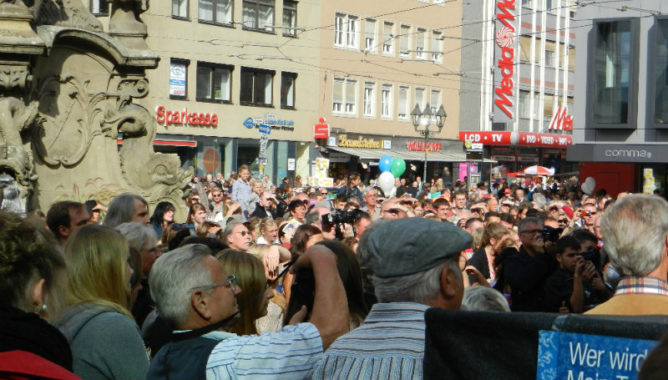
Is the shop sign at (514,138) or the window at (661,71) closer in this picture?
the window at (661,71)

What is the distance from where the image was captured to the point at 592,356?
2402 mm

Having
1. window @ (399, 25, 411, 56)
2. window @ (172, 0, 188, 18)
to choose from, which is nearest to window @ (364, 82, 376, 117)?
window @ (399, 25, 411, 56)

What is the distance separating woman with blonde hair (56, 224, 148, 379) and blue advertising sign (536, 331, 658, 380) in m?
2.31

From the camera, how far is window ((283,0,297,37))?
46750 mm

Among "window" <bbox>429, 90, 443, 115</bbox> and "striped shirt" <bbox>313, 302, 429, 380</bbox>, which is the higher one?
"window" <bbox>429, 90, 443, 115</bbox>

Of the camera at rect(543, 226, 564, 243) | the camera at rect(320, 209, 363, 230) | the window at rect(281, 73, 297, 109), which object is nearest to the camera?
the camera at rect(543, 226, 564, 243)

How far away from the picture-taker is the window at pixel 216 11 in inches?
1724

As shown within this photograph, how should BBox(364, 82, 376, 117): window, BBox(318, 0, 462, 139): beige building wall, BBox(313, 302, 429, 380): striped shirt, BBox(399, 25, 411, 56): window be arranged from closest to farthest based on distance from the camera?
1. BBox(313, 302, 429, 380): striped shirt
2. BBox(318, 0, 462, 139): beige building wall
3. BBox(364, 82, 376, 117): window
4. BBox(399, 25, 411, 56): window

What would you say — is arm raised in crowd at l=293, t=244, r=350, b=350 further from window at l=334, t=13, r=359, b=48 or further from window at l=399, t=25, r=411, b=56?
window at l=399, t=25, r=411, b=56

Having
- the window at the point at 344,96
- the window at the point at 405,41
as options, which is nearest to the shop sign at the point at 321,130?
the window at the point at 344,96

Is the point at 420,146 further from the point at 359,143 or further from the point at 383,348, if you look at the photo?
the point at 383,348

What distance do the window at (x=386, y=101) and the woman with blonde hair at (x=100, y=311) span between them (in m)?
47.9

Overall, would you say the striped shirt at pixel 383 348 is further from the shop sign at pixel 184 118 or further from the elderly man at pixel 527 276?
the shop sign at pixel 184 118

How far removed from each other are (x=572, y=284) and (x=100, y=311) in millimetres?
4448
